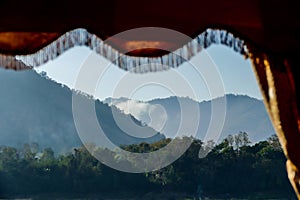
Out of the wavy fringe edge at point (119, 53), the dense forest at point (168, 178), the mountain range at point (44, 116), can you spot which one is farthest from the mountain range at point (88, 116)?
the wavy fringe edge at point (119, 53)

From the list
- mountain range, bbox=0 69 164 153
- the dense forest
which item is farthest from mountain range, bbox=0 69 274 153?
the dense forest

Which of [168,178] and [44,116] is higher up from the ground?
[44,116]

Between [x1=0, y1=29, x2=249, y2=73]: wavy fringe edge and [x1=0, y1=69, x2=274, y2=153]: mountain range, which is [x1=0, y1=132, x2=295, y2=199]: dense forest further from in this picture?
[x1=0, y1=29, x2=249, y2=73]: wavy fringe edge

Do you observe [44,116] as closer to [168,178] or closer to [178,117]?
[178,117]

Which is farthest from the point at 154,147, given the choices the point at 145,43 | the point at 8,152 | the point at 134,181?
the point at 145,43

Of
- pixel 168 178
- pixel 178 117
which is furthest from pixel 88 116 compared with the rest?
pixel 168 178

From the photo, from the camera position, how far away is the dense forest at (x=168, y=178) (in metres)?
9.54

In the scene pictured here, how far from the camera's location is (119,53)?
1.17 metres

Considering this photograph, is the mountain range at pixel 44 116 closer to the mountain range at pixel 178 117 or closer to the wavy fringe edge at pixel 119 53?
Answer: the mountain range at pixel 178 117

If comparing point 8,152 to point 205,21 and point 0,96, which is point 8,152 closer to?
point 0,96

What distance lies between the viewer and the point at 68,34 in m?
1.12

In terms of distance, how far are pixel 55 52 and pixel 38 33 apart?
75 millimetres

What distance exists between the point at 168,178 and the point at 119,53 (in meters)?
9.20

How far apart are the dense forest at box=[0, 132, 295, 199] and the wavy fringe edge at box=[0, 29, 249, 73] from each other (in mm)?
8559
